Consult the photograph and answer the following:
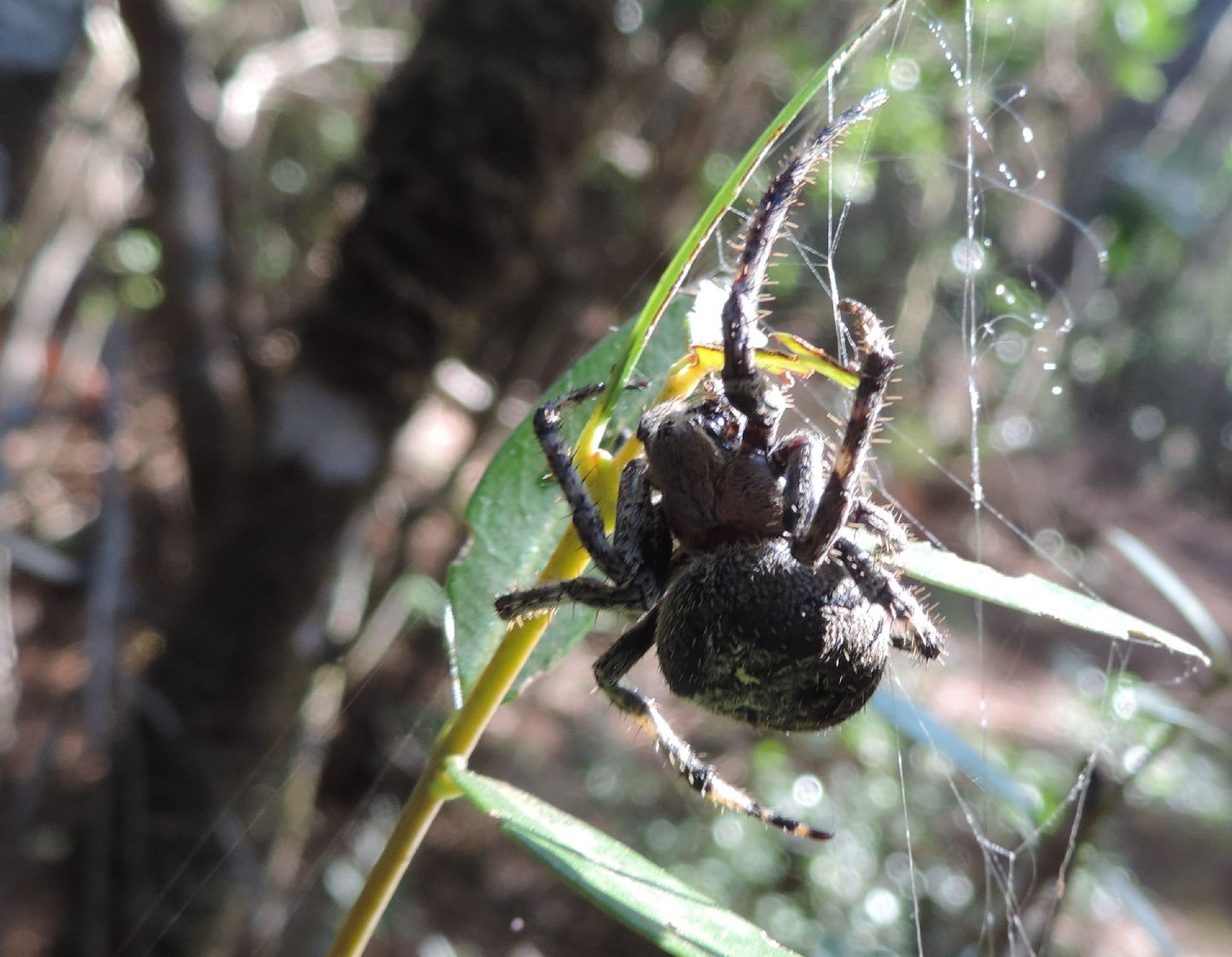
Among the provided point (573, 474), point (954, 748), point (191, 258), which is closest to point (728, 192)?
point (573, 474)

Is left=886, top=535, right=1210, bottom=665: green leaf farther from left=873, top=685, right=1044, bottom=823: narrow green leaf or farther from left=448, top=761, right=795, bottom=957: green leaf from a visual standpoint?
left=873, top=685, right=1044, bottom=823: narrow green leaf

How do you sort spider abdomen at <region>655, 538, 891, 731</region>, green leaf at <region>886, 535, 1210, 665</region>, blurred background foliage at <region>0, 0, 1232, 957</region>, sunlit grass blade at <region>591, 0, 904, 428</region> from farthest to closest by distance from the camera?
blurred background foliage at <region>0, 0, 1232, 957</region>
spider abdomen at <region>655, 538, 891, 731</region>
green leaf at <region>886, 535, 1210, 665</region>
sunlit grass blade at <region>591, 0, 904, 428</region>

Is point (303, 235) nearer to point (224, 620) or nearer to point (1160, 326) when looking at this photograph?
point (224, 620)

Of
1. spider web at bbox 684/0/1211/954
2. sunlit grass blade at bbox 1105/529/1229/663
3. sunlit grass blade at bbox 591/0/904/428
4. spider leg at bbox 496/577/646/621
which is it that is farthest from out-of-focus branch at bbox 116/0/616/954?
sunlit grass blade at bbox 591/0/904/428

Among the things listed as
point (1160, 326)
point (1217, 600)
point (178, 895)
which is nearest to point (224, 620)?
point (178, 895)

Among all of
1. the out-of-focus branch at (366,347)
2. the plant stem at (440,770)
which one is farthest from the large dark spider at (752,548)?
the out-of-focus branch at (366,347)

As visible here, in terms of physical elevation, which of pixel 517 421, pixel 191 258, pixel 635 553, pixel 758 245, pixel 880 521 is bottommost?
pixel 517 421

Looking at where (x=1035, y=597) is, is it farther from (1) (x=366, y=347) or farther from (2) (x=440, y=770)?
(1) (x=366, y=347)
